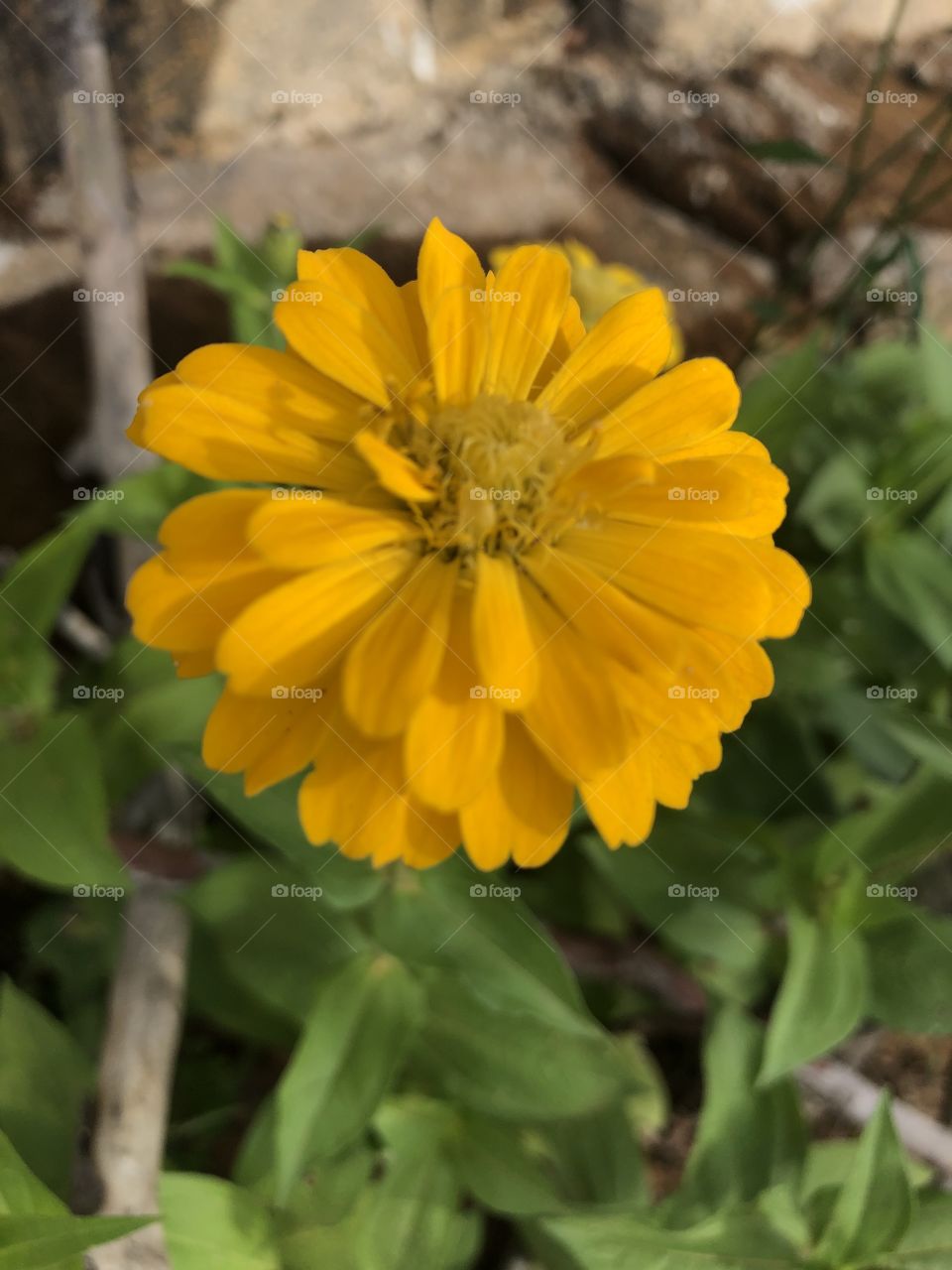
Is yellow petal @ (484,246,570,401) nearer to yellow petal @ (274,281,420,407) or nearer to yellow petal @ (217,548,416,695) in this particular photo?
yellow petal @ (274,281,420,407)

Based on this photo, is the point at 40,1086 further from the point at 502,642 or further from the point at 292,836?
the point at 502,642

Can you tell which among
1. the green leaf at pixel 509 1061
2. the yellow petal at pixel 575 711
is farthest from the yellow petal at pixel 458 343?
the green leaf at pixel 509 1061

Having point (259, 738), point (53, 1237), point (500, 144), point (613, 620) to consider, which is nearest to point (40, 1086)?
point (53, 1237)

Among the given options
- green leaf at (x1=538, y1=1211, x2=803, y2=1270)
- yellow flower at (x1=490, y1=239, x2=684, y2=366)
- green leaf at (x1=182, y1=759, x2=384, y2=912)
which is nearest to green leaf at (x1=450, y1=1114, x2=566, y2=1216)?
green leaf at (x1=538, y1=1211, x2=803, y2=1270)

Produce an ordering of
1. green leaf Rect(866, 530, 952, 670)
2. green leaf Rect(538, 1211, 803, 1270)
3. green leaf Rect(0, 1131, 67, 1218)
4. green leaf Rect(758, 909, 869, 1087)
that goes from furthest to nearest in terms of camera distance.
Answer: green leaf Rect(866, 530, 952, 670) → green leaf Rect(758, 909, 869, 1087) → green leaf Rect(538, 1211, 803, 1270) → green leaf Rect(0, 1131, 67, 1218)

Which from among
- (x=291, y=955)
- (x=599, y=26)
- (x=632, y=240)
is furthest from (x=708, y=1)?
(x=291, y=955)

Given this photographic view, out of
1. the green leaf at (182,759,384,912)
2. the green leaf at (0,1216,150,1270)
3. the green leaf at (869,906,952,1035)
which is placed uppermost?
the green leaf at (182,759,384,912)
